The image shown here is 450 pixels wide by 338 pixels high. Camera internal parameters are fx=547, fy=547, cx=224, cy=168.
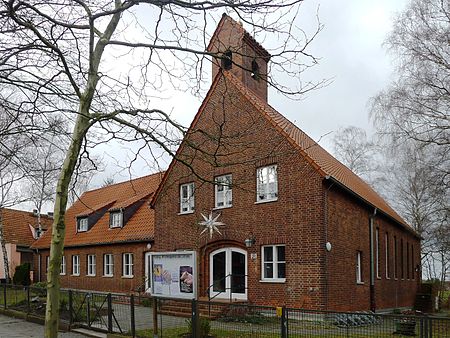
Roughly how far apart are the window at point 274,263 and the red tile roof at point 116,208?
8.39 metres

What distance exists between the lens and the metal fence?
9.66 m

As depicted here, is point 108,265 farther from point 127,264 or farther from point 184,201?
point 184,201

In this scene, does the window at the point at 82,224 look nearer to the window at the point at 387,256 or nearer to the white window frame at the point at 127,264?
the white window frame at the point at 127,264

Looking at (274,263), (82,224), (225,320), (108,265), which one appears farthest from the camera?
(82,224)

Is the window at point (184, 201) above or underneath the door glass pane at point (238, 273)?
above

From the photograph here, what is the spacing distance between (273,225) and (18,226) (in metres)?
32.9

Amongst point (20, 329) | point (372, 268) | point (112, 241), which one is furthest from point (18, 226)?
point (372, 268)

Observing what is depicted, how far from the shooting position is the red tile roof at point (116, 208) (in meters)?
29.4

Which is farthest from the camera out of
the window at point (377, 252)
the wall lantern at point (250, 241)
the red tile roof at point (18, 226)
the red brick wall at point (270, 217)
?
the red tile roof at point (18, 226)

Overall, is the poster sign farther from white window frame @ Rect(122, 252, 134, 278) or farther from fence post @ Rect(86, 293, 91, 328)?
white window frame @ Rect(122, 252, 134, 278)

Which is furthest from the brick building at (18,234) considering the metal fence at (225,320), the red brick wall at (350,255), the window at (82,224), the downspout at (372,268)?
the downspout at (372,268)

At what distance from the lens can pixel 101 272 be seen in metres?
31.5

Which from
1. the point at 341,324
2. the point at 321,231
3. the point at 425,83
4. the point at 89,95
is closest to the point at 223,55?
the point at 89,95

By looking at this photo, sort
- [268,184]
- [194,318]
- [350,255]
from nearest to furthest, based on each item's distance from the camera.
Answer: [194,318], [268,184], [350,255]
